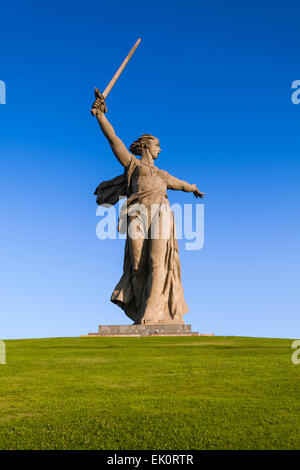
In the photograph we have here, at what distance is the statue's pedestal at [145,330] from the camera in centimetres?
1964

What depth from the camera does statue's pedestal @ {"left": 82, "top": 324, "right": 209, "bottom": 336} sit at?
64.4ft

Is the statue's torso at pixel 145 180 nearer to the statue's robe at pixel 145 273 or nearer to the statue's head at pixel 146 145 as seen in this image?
the statue's robe at pixel 145 273

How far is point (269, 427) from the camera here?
558cm

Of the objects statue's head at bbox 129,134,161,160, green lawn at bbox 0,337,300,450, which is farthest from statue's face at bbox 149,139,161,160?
green lawn at bbox 0,337,300,450

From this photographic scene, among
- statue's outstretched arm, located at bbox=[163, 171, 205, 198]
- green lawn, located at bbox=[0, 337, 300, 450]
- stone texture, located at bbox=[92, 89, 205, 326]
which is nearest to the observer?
green lawn, located at bbox=[0, 337, 300, 450]

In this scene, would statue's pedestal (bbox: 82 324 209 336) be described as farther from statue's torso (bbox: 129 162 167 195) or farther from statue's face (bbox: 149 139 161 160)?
statue's face (bbox: 149 139 161 160)

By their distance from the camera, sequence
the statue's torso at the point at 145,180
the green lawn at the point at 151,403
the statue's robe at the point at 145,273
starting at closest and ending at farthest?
1. the green lawn at the point at 151,403
2. the statue's robe at the point at 145,273
3. the statue's torso at the point at 145,180

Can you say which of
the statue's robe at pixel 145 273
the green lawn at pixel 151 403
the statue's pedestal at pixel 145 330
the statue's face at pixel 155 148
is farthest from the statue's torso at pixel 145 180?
the green lawn at pixel 151 403

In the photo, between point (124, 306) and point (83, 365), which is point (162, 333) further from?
point (83, 365)

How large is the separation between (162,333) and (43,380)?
463 inches

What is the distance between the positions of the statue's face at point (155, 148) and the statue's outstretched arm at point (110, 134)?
1.16m

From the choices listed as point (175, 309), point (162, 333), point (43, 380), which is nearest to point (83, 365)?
point (43, 380)

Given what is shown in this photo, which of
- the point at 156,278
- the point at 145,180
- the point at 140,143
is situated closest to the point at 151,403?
the point at 156,278

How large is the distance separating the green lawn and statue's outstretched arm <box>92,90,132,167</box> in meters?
13.6
